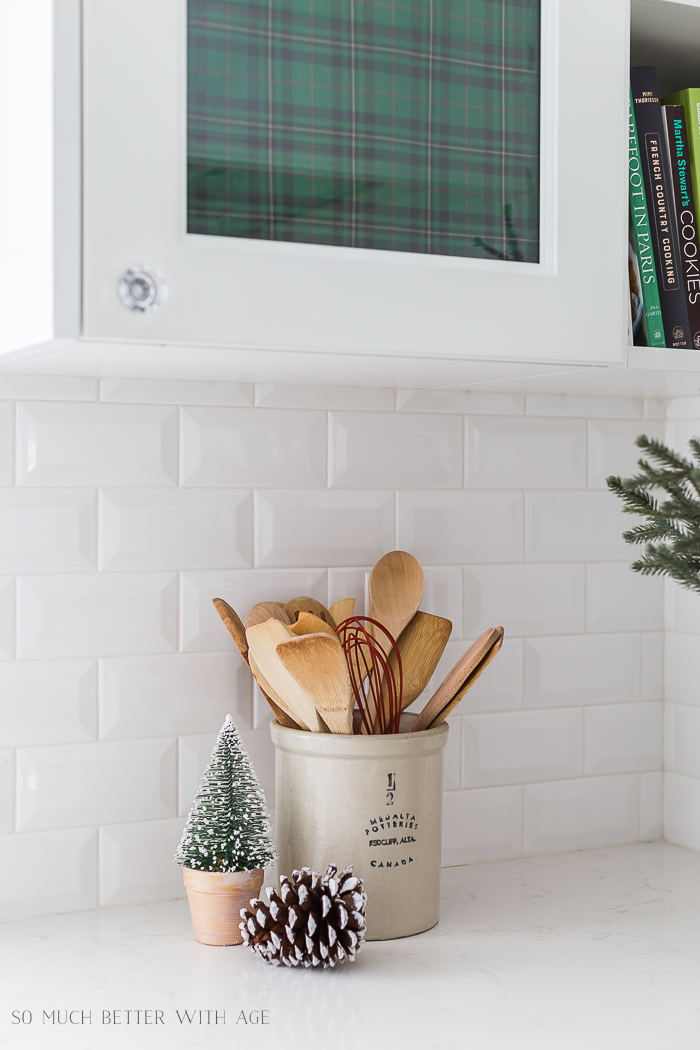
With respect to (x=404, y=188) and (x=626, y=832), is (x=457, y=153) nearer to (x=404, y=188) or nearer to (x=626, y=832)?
(x=404, y=188)

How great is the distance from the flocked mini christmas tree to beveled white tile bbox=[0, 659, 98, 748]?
0.17m

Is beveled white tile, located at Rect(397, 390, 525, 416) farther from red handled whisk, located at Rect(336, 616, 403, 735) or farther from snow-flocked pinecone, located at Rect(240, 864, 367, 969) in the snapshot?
snow-flocked pinecone, located at Rect(240, 864, 367, 969)

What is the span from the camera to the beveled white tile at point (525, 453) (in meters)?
1.25

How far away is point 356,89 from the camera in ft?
2.70

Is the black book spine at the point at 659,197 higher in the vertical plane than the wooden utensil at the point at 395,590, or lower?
higher

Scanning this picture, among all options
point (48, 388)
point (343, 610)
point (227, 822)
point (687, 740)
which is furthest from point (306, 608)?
point (687, 740)

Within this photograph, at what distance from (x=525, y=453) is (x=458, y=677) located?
0.38 m

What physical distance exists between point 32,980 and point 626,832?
77cm

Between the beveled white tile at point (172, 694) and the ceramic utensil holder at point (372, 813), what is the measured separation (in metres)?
0.13

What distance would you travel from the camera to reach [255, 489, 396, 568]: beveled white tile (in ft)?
3.77

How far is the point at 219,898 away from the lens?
96cm

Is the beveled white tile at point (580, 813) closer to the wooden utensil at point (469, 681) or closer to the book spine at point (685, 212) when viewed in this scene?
the wooden utensil at point (469, 681)

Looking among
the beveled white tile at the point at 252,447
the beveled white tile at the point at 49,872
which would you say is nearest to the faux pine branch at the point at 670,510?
the beveled white tile at the point at 252,447

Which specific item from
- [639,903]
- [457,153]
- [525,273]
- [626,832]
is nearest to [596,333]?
[525,273]
